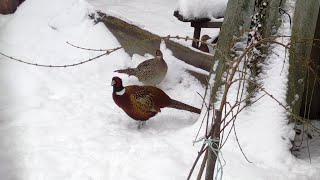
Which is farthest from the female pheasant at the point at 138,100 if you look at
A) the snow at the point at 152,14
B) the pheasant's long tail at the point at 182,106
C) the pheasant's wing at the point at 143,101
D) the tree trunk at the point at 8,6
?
the tree trunk at the point at 8,6

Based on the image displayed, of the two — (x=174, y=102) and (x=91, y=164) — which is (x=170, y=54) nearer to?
(x=174, y=102)

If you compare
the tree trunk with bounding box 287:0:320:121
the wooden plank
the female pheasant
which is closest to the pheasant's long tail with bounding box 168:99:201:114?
the female pheasant

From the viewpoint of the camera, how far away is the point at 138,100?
12.5 feet

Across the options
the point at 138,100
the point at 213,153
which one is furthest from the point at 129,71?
the point at 213,153

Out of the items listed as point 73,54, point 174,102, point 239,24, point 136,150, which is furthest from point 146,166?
point 73,54

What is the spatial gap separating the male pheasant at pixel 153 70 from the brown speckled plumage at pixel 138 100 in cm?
47

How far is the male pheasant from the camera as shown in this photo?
4.33 metres

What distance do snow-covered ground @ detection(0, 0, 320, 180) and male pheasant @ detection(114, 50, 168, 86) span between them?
8.1 inches

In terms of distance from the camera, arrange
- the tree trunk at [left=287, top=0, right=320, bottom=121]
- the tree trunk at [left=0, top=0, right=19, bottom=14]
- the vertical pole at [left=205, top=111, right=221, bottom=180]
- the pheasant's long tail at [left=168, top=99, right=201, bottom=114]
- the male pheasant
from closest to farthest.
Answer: the vertical pole at [left=205, top=111, right=221, bottom=180]
the tree trunk at [left=287, top=0, right=320, bottom=121]
the pheasant's long tail at [left=168, top=99, right=201, bottom=114]
the male pheasant
the tree trunk at [left=0, top=0, right=19, bottom=14]

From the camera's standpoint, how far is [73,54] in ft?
16.9

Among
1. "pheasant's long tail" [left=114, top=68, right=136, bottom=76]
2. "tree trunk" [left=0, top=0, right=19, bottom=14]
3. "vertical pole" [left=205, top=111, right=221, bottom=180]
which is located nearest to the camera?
"vertical pole" [left=205, top=111, right=221, bottom=180]

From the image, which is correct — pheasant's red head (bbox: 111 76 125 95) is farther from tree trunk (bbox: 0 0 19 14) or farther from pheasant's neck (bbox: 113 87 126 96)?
tree trunk (bbox: 0 0 19 14)

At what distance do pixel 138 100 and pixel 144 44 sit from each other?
1287 millimetres

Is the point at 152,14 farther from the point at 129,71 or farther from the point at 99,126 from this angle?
the point at 99,126
